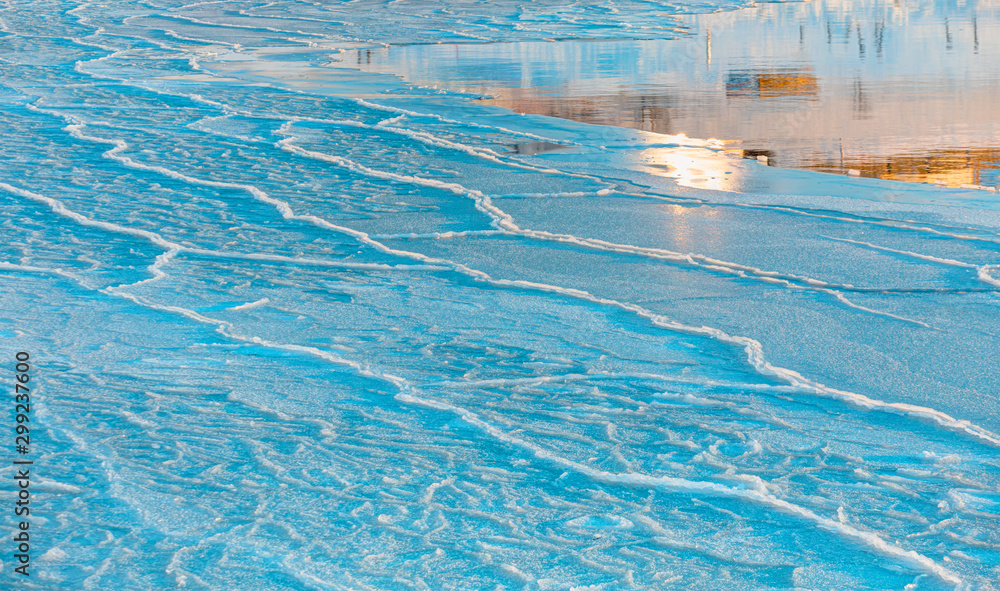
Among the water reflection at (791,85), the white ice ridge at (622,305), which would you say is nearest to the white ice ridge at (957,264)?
the white ice ridge at (622,305)

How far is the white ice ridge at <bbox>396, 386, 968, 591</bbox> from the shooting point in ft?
5.79

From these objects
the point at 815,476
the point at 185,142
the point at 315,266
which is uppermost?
the point at 185,142

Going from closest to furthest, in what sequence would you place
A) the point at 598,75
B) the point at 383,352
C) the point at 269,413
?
the point at 269,413 → the point at 383,352 → the point at 598,75

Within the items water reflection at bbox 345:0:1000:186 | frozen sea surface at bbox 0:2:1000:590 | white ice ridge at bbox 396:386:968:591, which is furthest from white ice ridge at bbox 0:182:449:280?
water reflection at bbox 345:0:1000:186

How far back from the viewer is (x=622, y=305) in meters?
3.11

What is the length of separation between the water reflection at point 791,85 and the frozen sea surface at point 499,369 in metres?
0.64

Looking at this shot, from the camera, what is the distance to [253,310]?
3.08 meters

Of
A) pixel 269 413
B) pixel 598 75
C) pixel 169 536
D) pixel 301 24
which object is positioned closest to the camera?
pixel 169 536

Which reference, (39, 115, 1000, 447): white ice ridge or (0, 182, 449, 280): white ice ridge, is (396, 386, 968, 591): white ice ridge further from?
(0, 182, 449, 280): white ice ridge

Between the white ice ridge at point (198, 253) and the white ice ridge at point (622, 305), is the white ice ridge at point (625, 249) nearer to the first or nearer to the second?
the white ice ridge at point (622, 305)

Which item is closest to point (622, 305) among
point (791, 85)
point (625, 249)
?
point (625, 249)

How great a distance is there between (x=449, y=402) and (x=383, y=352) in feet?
1.25

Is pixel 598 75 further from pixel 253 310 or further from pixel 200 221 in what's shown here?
pixel 253 310

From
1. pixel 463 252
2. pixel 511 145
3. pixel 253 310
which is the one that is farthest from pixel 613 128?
pixel 253 310
